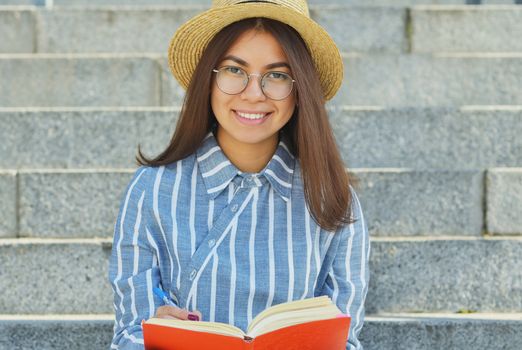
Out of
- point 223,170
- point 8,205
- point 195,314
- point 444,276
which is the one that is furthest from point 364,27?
point 195,314

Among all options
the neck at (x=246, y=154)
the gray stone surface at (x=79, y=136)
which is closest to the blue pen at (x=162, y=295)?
the neck at (x=246, y=154)

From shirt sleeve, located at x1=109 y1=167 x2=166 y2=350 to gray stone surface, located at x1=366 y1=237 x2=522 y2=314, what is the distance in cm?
103

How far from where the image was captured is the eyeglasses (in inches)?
94.2

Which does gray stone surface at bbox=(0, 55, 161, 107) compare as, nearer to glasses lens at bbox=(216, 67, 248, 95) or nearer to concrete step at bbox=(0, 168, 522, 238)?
concrete step at bbox=(0, 168, 522, 238)

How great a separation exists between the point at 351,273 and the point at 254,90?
1.77ft

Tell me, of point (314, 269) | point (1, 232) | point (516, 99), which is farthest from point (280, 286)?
point (516, 99)

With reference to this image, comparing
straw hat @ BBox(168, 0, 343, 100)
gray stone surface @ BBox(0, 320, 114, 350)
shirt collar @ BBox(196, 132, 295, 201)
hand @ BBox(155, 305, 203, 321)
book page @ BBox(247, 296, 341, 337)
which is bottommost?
gray stone surface @ BBox(0, 320, 114, 350)

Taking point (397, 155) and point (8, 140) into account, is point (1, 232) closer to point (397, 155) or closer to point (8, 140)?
point (8, 140)

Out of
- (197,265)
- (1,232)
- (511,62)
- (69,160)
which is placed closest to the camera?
(197,265)

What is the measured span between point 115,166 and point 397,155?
111 cm

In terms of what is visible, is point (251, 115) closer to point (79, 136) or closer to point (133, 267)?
point (133, 267)

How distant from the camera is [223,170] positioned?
2496mm

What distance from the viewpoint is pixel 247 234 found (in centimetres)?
244

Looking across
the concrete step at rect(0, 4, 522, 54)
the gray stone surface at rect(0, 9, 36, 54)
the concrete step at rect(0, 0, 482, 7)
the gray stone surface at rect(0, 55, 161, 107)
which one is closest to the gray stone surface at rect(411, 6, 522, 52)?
the concrete step at rect(0, 4, 522, 54)
